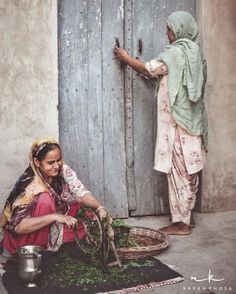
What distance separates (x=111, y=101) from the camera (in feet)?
18.6

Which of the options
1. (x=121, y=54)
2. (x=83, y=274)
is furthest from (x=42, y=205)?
(x=121, y=54)

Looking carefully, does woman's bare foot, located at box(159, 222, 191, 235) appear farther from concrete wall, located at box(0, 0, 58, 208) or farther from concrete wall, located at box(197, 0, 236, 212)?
concrete wall, located at box(0, 0, 58, 208)

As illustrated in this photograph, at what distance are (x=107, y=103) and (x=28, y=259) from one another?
2278mm

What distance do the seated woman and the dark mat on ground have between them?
0.52 ft

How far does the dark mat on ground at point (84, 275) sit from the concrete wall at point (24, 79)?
119 cm

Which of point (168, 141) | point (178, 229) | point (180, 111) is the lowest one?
point (178, 229)

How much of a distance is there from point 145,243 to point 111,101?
1.57 m

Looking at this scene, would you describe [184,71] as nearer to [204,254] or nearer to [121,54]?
[121,54]

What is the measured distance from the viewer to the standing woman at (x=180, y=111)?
511 cm

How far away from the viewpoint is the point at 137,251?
4.38m

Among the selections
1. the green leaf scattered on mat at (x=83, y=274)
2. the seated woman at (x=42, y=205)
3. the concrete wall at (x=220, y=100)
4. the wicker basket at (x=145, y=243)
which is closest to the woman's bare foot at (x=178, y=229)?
the wicker basket at (x=145, y=243)

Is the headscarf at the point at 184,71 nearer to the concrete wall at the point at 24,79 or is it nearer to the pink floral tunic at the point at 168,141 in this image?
the pink floral tunic at the point at 168,141

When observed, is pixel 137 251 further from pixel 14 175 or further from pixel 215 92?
pixel 215 92

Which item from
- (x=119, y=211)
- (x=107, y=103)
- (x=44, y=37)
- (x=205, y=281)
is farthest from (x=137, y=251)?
(x=44, y=37)
